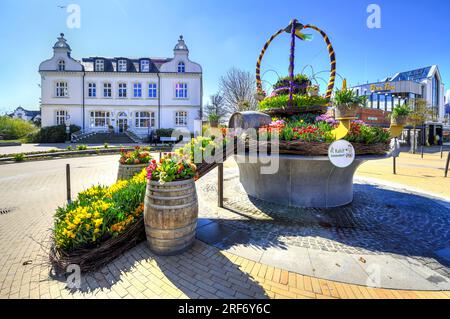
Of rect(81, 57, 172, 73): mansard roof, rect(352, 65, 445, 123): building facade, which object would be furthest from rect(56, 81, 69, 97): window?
rect(352, 65, 445, 123): building facade

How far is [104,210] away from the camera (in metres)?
3.60

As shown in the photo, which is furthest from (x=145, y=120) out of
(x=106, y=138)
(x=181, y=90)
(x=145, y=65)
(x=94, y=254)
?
(x=94, y=254)

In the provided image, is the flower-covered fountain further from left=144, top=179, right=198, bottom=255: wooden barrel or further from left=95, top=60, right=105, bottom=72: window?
left=95, top=60, right=105, bottom=72: window

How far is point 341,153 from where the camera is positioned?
488cm

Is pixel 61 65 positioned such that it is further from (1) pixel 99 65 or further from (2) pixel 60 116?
(2) pixel 60 116

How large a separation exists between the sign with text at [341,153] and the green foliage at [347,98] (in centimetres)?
84

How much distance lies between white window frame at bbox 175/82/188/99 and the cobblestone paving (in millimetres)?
26795

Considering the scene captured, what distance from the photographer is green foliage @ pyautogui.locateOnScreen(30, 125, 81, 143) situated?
26516 mm

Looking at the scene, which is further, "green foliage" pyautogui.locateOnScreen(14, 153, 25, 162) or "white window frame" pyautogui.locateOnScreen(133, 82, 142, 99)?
"white window frame" pyautogui.locateOnScreen(133, 82, 142, 99)

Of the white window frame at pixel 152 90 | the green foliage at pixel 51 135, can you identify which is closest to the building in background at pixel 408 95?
the white window frame at pixel 152 90

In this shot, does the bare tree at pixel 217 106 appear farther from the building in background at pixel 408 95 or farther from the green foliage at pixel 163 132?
the building in background at pixel 408 95

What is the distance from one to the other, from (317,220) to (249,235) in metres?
1.75

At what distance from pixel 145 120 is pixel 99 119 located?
6109 millimetres

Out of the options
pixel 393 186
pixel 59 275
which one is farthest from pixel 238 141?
pixel 393 186
